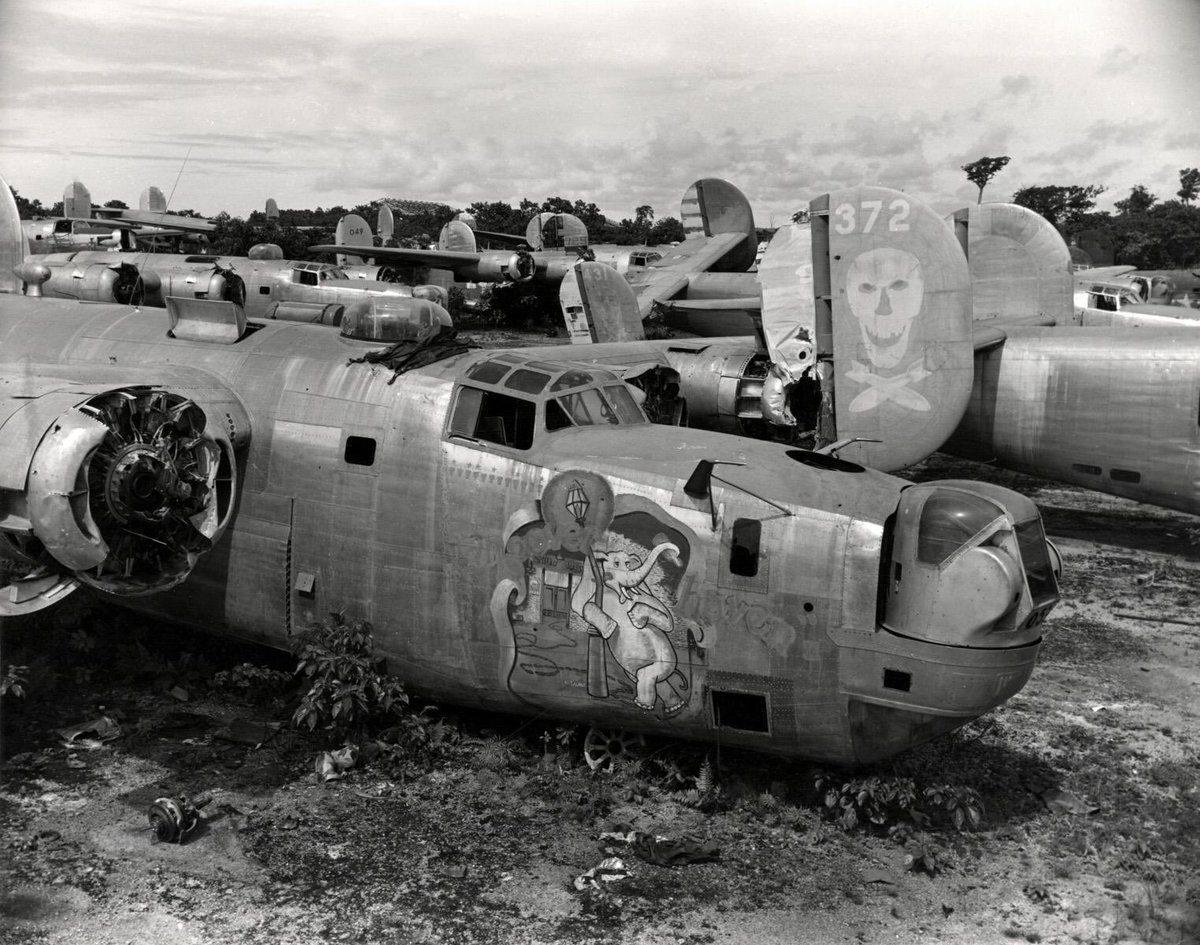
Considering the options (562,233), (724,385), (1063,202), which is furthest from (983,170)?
(724,385)

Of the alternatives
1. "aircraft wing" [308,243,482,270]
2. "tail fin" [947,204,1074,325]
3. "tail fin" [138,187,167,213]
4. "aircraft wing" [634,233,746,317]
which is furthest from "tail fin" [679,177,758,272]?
"tail fin" [138,187,167,213]

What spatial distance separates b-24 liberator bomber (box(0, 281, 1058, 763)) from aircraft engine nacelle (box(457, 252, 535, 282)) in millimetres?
39537

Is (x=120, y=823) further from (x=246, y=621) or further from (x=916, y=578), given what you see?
(x=916, y=578)

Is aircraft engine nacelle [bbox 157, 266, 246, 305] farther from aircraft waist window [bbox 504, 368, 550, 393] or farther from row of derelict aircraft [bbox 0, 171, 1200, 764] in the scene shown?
aircraft waist window [bbox 504, 368, 550, 393]

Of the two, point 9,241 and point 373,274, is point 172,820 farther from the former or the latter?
point 373,274

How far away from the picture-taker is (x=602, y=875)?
9.43 metres

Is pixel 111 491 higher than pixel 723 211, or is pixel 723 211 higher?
pixel 723 211

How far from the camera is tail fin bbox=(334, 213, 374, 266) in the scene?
63.5 m

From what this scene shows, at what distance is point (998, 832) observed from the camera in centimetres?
1045

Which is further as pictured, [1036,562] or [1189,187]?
[1189,187]

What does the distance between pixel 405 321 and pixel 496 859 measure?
628 cm

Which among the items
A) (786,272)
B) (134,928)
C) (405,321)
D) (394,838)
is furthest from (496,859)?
(786,272)

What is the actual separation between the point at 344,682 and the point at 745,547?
4.72 meters

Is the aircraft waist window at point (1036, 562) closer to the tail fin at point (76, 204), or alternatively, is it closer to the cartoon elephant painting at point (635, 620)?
the cartoon elephant painting at point (635, 620)
